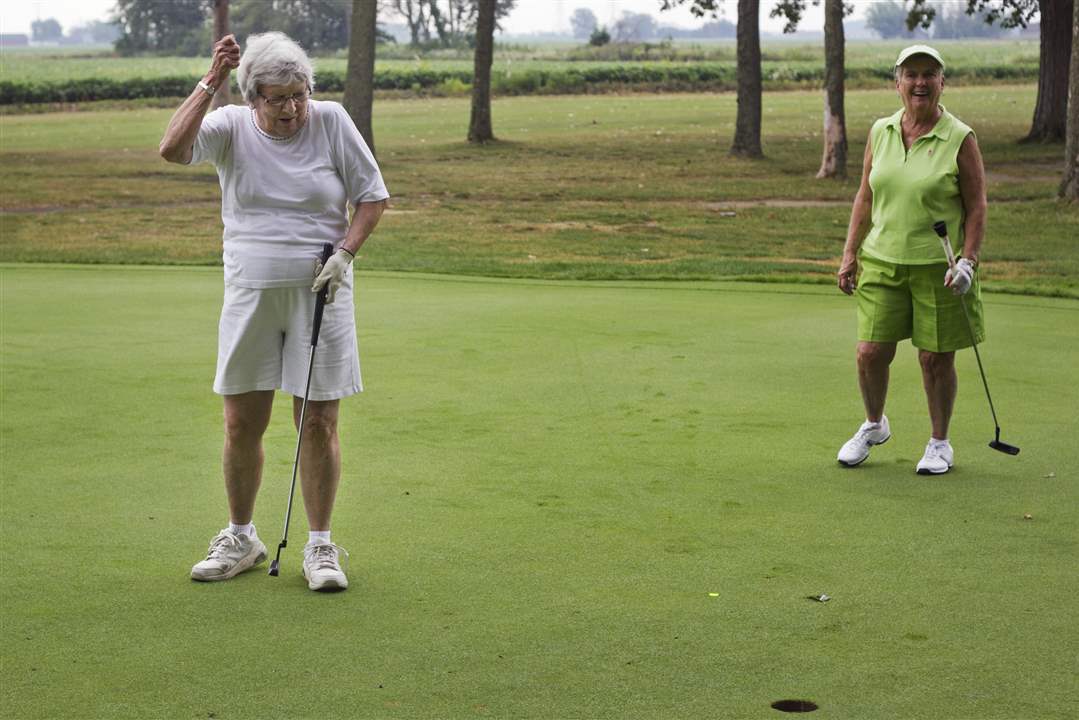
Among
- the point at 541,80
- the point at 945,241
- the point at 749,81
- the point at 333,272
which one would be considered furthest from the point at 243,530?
the point at 541,80

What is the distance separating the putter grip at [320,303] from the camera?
4598 millimetres

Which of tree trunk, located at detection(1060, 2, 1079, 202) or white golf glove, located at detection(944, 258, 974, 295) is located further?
tree trunk, located at detection(1060, 2, 1079, 202)

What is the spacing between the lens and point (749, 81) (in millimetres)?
29500

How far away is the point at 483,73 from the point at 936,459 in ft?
91.4

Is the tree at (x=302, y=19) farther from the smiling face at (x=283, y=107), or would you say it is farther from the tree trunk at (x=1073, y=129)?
the smiling face at (x=283, y=107)

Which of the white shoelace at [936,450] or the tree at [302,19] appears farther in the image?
the tree at [302,19]

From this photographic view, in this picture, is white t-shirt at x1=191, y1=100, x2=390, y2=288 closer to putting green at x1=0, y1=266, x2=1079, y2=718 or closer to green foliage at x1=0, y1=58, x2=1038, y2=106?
putting green at x1=0, y1=266, x2=1079, y2=718

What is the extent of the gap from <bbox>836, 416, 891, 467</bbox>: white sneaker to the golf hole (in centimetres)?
269

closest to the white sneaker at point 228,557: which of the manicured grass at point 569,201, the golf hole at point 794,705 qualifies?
the golf hole at point 794,705

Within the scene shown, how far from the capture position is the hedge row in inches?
2035

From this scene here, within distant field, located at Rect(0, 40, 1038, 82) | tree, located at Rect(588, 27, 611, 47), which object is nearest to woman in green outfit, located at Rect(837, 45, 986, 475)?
distant field, located at Rect(0, 40, 1038, 82)

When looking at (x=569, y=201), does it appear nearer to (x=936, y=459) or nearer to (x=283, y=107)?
(x=936, y=459)

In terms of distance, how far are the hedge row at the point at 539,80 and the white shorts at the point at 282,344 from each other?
159 ft

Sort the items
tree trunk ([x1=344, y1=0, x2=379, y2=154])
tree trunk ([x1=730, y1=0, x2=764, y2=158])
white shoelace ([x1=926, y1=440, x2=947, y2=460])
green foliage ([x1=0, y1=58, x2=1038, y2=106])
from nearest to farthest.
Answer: white shoelace ([x1=926, y1=440, x2=947, y2=460])
tree trunk ([x1=344, y1=0, x2=379, y2=154])
tree trunk ([x1=730, y1=0, x2=764, y2=158])
green foliage ([x1=0, y1=58, x2=1038, y2=106])
